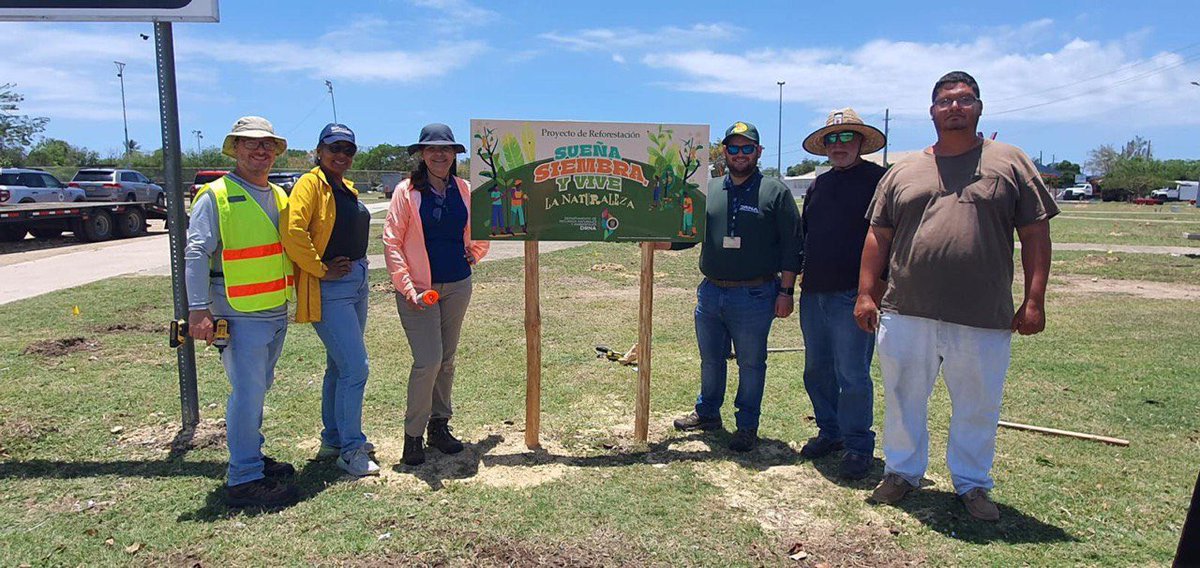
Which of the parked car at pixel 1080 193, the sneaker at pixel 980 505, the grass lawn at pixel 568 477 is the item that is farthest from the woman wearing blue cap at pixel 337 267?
the parked car at pixel 1080 193

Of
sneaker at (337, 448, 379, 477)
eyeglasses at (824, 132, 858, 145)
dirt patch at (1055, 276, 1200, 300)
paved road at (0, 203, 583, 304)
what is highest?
eyeglasses at (824, 132, 858, 145)

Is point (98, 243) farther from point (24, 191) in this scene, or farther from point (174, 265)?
point (174, 265)

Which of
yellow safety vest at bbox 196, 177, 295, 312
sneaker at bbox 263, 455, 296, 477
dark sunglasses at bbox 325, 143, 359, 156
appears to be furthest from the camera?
sneaker at bbox 263, 455, 296, 477

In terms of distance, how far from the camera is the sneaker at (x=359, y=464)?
4.40 meters

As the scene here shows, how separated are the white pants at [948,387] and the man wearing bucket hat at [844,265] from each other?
39 cm

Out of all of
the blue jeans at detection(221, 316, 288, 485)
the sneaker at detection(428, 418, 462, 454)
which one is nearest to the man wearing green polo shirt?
the sneaker at detection(428, 418, 462, 454)

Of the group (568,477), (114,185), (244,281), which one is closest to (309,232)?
(244,281)

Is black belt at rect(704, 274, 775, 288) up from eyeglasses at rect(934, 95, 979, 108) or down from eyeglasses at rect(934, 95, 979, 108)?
down

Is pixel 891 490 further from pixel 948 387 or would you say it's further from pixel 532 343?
pixel 532 343

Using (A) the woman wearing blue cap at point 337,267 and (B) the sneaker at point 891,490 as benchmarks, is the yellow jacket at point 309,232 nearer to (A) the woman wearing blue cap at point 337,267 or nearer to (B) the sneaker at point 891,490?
(A) the woman wearing blue cap at point 337,267

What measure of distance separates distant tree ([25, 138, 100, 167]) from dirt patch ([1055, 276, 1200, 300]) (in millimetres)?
81844

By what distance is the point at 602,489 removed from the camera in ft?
14.0

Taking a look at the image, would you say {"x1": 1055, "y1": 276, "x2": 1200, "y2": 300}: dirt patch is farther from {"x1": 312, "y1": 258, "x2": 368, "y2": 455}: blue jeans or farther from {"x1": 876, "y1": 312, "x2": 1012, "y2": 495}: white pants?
{"x1": 312, "y1": 258, "x2": 368, "y2": 455}: blue jeans

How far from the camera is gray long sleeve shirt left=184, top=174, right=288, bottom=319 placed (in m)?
3.78
